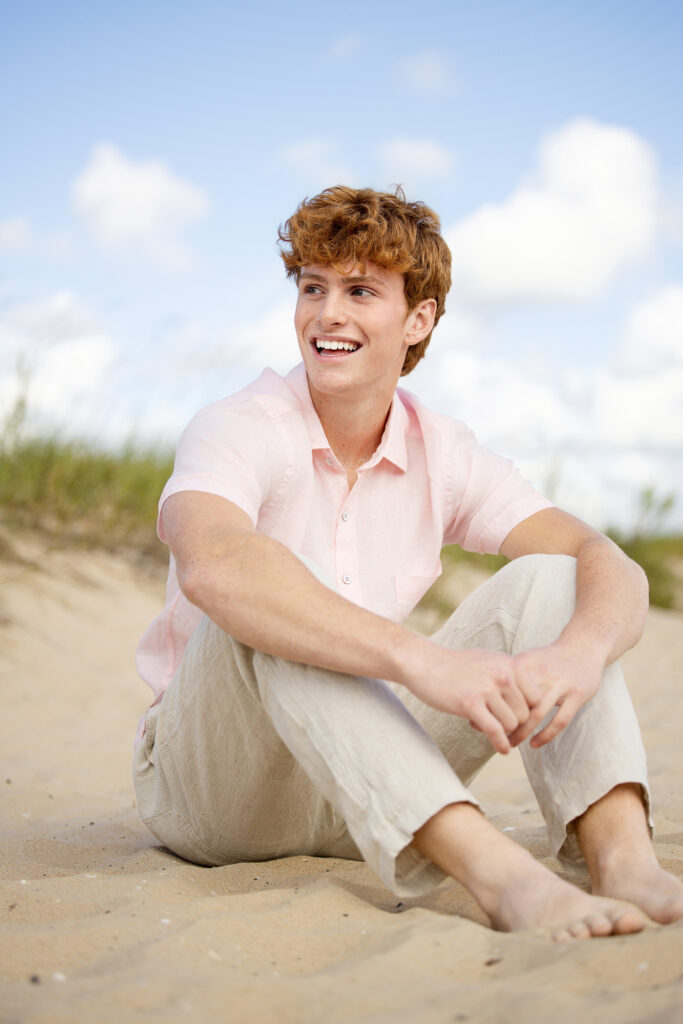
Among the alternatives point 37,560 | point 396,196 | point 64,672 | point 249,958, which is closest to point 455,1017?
point 249,958

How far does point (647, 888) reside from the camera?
5.07ft

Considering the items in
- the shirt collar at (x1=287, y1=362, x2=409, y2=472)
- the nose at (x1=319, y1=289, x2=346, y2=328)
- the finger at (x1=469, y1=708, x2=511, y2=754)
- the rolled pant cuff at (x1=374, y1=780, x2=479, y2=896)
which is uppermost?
the nose at (x1=319, y1=289, x2=346, y2=328)

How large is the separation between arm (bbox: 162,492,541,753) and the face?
24.8 inches

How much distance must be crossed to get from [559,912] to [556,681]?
366 mm

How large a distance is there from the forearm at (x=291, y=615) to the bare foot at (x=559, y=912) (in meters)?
0.36

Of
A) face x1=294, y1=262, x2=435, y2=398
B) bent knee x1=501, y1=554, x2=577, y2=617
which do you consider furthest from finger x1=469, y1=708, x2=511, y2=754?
face x1=294, y1=262, x2=435, y2=398

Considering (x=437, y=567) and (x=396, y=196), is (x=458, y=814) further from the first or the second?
(x=396, y=196)

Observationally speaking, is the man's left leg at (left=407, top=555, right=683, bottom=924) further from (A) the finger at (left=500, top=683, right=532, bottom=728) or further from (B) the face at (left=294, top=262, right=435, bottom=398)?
(B) the face at (left=294, top=262, right=435, bottom=398)

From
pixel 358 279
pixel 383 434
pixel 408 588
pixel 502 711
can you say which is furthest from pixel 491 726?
pixel 358 279

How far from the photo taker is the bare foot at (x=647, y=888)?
149cm

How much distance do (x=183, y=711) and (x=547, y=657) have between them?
72 cm

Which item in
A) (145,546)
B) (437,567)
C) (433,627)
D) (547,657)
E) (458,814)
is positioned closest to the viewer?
(458,814)

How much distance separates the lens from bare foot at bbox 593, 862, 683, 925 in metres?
1.49

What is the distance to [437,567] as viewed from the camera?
2285mm
